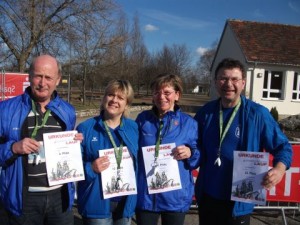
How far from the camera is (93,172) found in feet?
9.99

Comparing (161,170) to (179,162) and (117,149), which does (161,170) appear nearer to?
(179,162)

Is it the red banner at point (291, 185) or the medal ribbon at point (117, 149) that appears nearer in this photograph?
the medal ribbon at point (117, 149)

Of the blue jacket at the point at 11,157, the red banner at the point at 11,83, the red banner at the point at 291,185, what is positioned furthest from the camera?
the red banner at the point at 11,83

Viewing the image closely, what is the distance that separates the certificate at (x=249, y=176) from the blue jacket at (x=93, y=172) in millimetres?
951

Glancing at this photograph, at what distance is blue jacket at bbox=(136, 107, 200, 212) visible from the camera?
3.18 metres

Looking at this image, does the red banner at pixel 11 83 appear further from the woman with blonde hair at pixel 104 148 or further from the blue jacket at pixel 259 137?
the blue jacket at pixel 259 137

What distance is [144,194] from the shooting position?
321cm

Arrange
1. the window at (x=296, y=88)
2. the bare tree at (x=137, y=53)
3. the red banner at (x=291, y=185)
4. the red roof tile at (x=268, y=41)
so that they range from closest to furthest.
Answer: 1. the red banner at (x=291, y=185)
2. the red roof tile at (x=268, y=41)
3. the window at (x=296, y=88)
4. the bare tree at (x=137, y=53)

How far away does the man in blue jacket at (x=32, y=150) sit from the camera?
2.79 m

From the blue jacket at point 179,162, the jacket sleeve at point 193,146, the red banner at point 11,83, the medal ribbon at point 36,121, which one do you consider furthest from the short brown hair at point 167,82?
the red banner at point 11,83

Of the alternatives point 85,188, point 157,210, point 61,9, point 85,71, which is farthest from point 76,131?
point 85,71

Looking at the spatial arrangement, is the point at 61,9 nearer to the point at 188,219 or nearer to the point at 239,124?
the point at 188,219

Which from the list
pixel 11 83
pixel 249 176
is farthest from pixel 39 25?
pixel 249 176

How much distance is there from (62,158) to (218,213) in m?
1.55
